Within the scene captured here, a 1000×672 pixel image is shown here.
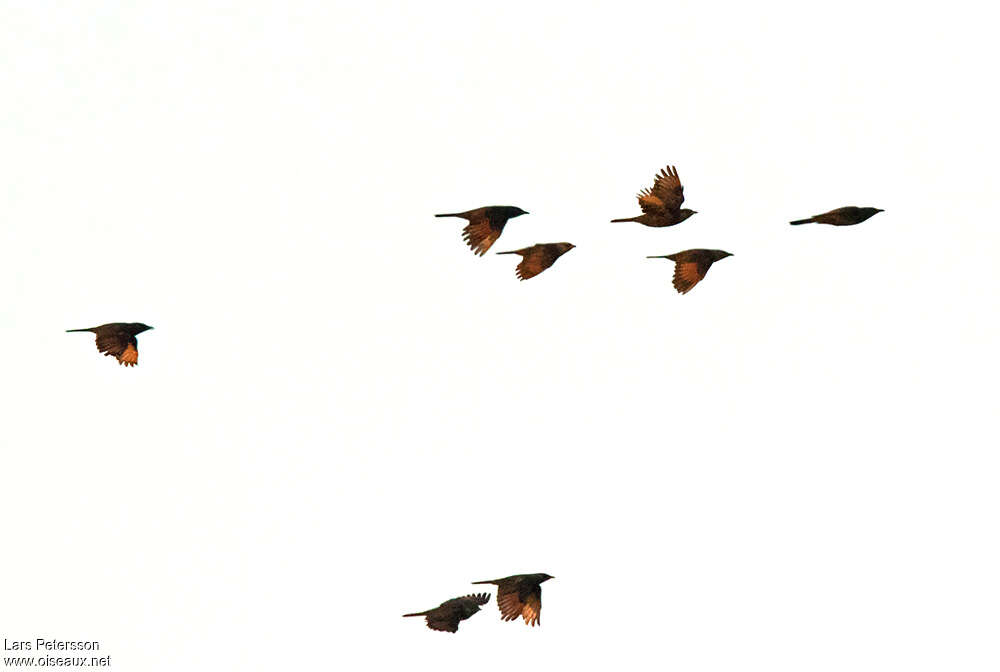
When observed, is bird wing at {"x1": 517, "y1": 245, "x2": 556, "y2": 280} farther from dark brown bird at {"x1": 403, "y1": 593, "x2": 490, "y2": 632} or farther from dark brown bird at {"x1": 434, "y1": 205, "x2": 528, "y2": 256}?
dark brown bird at {"x1": 403, "y1": 593, "x2": 490, "y2": 632}

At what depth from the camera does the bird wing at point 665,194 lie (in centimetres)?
4191

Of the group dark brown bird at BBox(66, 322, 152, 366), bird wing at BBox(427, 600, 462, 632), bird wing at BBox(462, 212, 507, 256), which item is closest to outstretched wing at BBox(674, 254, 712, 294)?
bird wing at BBox(462, 212, 507, 256)

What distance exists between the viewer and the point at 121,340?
1795 inches

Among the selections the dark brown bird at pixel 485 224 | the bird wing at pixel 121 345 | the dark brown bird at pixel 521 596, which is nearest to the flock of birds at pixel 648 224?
the dark brown bird at pixel 485 224

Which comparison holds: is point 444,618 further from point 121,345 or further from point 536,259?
point 121,345

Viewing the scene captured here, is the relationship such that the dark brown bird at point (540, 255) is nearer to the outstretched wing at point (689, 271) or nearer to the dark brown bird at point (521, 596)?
the outstretched wing at point (689, 271)

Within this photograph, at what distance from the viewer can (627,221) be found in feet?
136

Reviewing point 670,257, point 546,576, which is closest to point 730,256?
point 670,257

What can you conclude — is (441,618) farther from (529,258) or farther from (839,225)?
(839,225)

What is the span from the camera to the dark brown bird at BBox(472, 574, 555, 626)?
4234 cm

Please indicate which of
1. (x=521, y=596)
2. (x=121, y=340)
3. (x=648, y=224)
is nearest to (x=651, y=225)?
(x=648, y=224)

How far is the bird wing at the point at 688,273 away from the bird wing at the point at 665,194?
1.94m

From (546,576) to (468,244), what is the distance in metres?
7.50

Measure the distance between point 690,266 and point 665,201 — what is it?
2.23 meters
